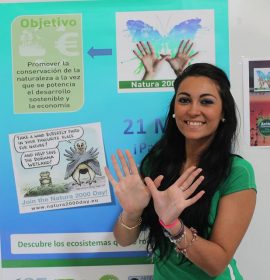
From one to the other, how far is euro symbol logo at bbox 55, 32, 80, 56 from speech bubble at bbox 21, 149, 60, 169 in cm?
37

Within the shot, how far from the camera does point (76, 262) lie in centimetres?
135

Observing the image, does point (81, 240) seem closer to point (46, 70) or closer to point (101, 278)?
point (101, 278)

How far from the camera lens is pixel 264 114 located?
1271 mm

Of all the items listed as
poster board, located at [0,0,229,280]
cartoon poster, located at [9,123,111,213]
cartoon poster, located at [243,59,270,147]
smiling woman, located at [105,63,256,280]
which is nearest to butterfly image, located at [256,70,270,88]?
cartoon poster, located at [243,59,270,147]

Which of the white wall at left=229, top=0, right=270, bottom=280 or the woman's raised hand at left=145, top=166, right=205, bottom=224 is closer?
the woman's raised hand at left=145, top=166, right=205, bottom=224

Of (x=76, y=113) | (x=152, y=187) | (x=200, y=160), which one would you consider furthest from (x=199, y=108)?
(x=76, y=113)

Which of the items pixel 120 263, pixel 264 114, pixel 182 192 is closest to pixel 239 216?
pixel 182 192

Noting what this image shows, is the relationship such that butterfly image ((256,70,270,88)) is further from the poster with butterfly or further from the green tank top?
the green tank top

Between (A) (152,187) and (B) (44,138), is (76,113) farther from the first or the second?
(A) (152,187)

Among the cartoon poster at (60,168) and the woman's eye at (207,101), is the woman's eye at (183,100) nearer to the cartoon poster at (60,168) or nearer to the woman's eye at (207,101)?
the woman's eye at (207,101)

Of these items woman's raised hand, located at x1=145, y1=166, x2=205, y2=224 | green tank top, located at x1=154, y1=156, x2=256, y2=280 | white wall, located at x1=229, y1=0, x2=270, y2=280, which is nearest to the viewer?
woman's raised hand, located at x1=145, y1=166, x2=205, y2=224

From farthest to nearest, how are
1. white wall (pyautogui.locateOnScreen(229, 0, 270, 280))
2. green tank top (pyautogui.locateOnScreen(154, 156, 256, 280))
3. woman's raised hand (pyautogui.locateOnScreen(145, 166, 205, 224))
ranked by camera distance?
white wall (pyautogui.locateOnScreen(229, 0, 270, 280)), green tank top (pyautogui.locateOnScreen(154, 156, 256, 280)), woman's raised hand (pyautogui.locateOnScreen(145, 166, 205, 224))

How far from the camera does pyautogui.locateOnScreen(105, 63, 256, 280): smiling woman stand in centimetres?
90

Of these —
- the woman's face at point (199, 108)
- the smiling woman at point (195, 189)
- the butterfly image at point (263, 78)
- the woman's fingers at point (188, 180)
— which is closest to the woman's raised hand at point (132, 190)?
the smiling woman at point (195, 189)
